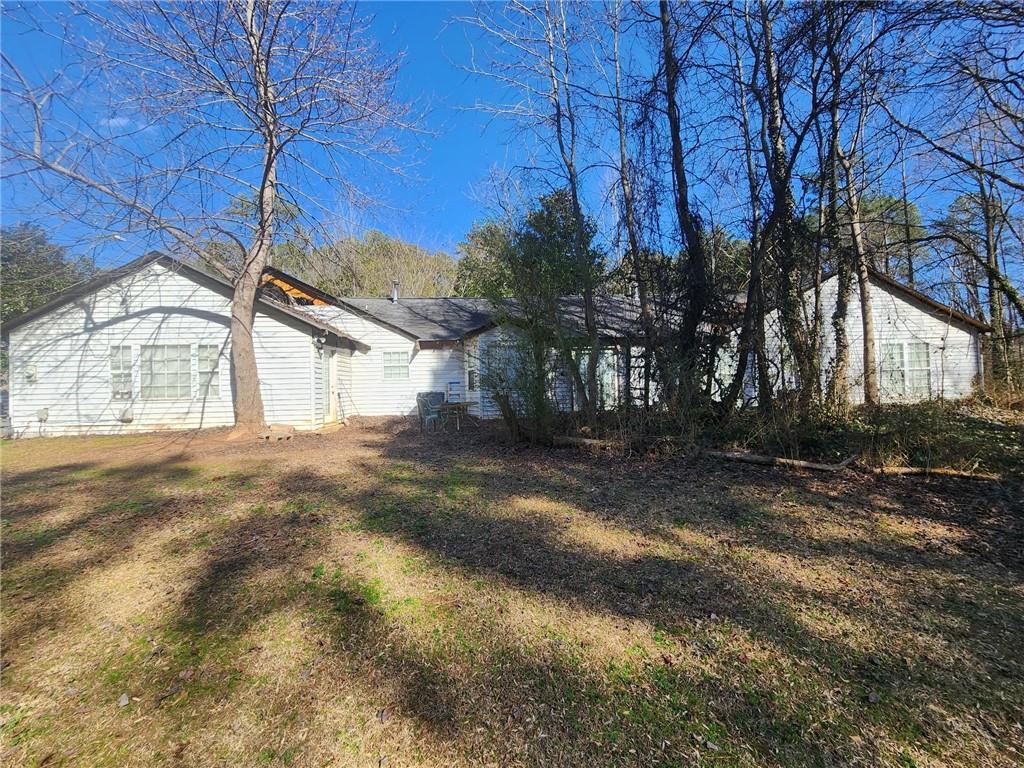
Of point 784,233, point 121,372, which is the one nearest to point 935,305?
point 784,233

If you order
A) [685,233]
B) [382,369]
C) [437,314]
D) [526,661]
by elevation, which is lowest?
[526,661]

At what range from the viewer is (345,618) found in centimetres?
276

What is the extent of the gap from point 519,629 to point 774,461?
5231 millimetres

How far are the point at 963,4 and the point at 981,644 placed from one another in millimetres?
6409

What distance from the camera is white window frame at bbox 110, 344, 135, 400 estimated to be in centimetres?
1115

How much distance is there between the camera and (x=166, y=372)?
11.3 metres

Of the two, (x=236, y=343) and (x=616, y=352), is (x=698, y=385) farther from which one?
(x=236, y=343)

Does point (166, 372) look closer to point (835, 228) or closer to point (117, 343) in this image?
point (117, 343)

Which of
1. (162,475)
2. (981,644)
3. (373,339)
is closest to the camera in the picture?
(981,644)

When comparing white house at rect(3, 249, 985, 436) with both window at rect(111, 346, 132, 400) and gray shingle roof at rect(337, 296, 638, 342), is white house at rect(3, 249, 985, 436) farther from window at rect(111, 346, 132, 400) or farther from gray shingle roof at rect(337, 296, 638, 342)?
gray shingle roof at rect(337, 296, 638, 342)

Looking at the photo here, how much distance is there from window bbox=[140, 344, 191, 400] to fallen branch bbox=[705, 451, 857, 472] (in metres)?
12.6

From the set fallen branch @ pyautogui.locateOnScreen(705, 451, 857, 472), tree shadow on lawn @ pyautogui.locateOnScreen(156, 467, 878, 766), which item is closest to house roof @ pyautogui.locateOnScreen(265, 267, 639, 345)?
fallen branch @ pyautogui.locateOnScreen(705, 451, 857, 472)

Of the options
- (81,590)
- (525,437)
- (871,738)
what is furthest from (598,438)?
(81,590)

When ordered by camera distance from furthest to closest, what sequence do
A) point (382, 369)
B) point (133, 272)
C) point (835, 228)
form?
point (382, 369)
point (133, 272)
point (835, 228)
